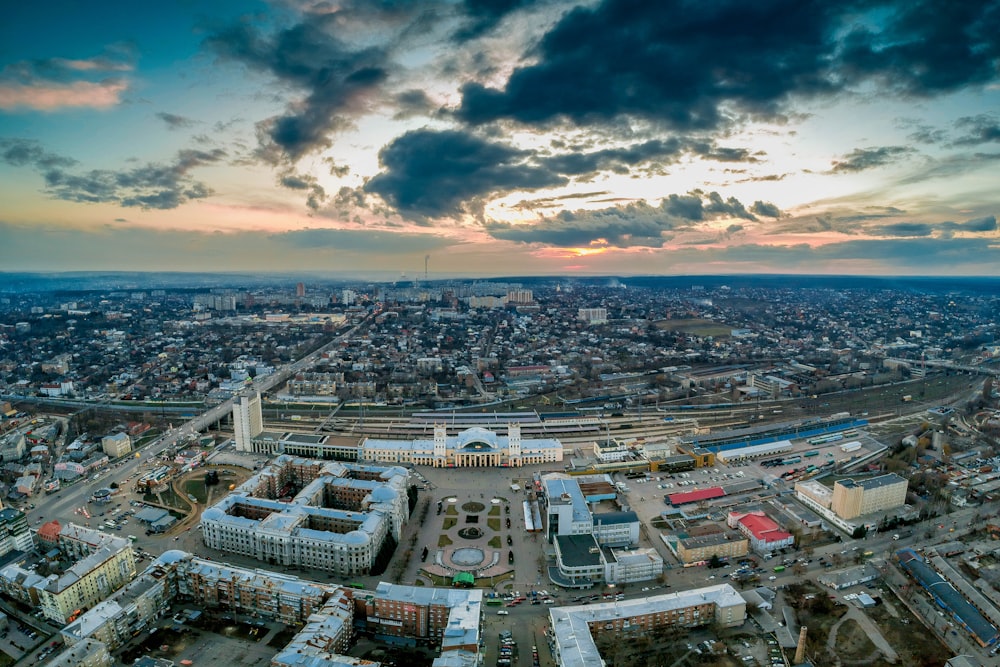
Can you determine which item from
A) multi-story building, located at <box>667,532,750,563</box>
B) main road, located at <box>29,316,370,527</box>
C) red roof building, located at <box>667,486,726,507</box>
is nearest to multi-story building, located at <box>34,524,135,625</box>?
main road, located at <box>29,316,370,527</box>

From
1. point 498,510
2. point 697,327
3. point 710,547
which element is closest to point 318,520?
point 498,510

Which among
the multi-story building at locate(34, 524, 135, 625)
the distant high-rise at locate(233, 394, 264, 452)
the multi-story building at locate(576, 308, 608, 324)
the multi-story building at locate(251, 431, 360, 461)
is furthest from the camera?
the multi-story building at locate(576, 308, 608, 324)

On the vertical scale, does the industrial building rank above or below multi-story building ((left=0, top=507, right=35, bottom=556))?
below

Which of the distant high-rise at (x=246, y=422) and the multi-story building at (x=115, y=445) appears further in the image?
the distant high-rise at (x=246, y=422)

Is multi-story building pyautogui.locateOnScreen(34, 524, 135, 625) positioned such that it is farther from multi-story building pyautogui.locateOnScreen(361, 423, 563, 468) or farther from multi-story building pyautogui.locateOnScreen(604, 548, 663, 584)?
multi-story building pyautogui.locateOnScreen(604, 548, 663, 584)

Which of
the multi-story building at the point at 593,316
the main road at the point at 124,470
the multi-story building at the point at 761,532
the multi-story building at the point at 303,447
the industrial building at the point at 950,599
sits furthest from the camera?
the multi-story building at the point at 593,316

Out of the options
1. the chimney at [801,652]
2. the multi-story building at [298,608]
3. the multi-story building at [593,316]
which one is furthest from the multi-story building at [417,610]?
the multi-story building at [593,316]

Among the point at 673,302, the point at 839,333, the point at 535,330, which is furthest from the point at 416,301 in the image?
the point at 839,333

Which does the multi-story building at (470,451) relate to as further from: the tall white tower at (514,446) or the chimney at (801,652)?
the chimney at (801,652)
